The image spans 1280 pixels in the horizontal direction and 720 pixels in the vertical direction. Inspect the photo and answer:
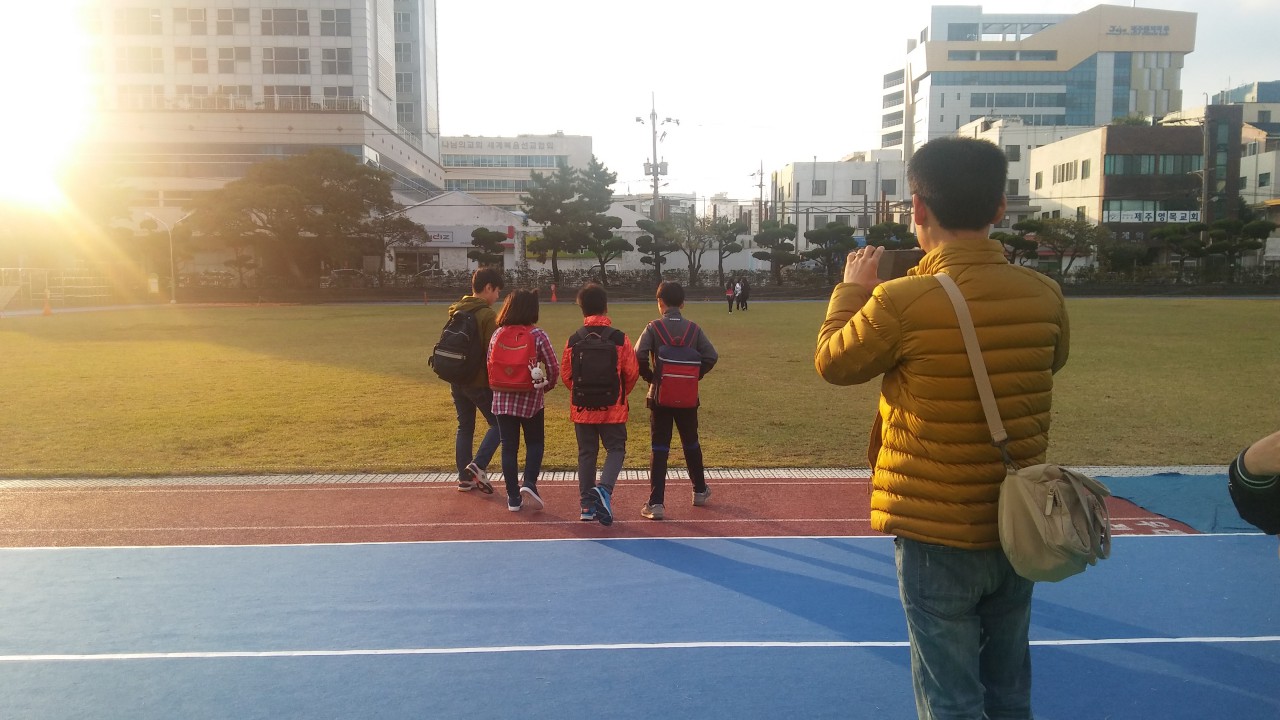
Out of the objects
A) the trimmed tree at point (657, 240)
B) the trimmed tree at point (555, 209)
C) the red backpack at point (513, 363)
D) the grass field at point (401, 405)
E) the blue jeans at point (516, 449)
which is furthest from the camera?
the trimmed tree at point (657, 240)

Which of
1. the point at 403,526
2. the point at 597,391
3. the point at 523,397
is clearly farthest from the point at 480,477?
the point at 597,391

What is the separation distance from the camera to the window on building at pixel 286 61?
217 feet

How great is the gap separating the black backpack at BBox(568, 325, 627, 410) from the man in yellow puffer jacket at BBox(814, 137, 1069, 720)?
12.7 ft

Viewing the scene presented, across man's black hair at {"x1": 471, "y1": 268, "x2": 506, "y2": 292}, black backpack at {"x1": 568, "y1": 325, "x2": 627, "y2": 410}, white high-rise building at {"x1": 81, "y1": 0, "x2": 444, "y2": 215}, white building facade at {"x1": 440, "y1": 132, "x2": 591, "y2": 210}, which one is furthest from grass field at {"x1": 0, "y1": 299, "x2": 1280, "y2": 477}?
white building facade at {"x1": 440, "y1": 132, "x2": 591, "y2": 210}

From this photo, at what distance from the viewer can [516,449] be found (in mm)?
6824

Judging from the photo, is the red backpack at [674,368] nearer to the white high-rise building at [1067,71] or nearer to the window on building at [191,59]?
the window on building at [191,59]

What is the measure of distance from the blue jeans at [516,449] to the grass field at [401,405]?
5.80 ft

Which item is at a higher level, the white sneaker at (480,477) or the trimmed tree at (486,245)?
the trimmed tree at (486,245)

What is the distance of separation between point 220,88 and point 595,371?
69535 mm

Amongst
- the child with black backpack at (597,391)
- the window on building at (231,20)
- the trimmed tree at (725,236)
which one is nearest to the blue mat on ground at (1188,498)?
the child with black backpack at (597,391)

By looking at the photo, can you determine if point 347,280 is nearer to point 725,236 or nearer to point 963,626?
point 725,236

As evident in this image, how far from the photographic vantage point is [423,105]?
288 ft

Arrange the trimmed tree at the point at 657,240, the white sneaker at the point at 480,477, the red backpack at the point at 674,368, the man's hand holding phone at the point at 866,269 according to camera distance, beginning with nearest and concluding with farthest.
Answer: the man's hand holding phone at the point at 866,269 → the red backpack at the point at 674,368 → the white sneaker at the point at 480,477 → the trimmed tree at the point at 657,240

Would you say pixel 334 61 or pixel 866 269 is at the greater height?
pixel 334 61
